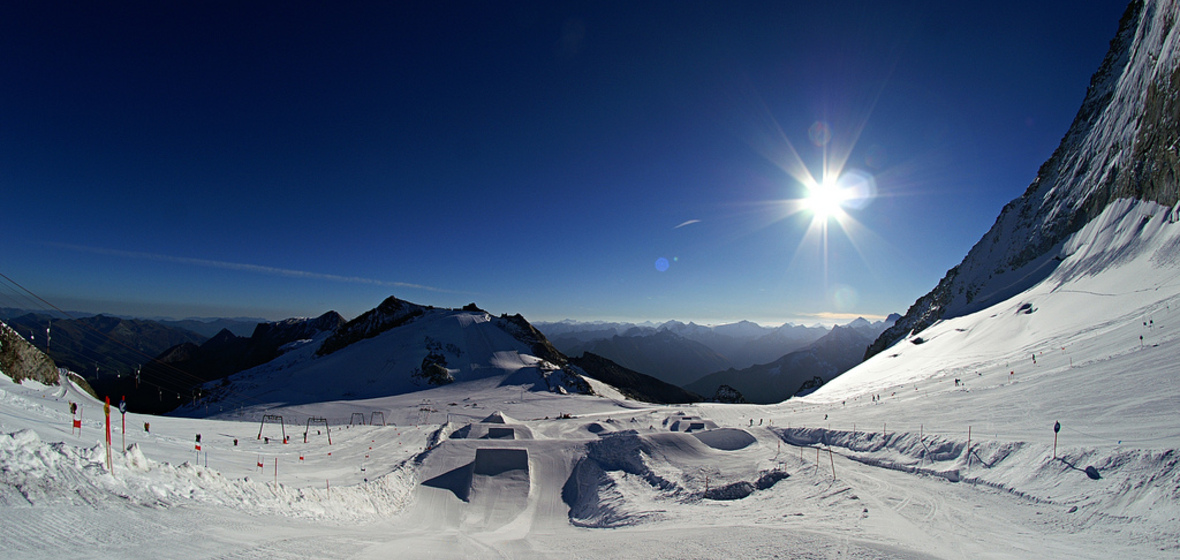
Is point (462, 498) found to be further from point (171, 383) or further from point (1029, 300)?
point (171, 383)

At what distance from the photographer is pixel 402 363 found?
85.5 meters

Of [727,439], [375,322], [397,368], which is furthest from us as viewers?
[375,322]

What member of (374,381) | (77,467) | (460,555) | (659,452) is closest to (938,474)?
(659,452)

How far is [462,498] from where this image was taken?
865 inches

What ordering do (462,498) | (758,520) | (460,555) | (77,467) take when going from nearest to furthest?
(77,467)
(460,555)
(758,520)
(462,498)

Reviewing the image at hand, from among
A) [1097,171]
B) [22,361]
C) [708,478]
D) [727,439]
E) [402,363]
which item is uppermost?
[1097,171]

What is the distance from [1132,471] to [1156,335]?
22.4 metres

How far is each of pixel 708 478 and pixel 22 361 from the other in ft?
136

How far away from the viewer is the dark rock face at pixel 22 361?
952 inches

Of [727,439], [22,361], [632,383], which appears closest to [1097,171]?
[727,439]

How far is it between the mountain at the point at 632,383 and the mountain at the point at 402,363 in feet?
31.9

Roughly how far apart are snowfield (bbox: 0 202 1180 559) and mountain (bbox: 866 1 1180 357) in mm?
13046

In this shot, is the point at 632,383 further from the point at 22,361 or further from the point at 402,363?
the point at 22,361

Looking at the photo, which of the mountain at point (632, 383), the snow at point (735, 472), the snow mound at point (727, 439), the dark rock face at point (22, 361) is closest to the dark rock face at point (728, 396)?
the mountain at point (632, 383)
